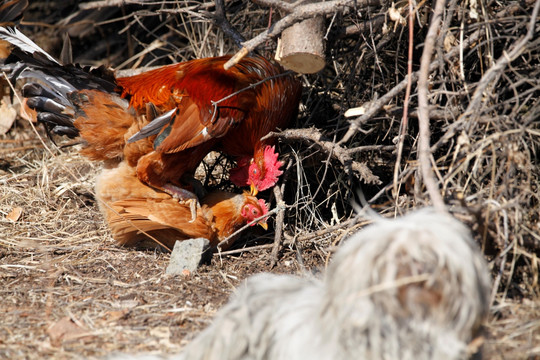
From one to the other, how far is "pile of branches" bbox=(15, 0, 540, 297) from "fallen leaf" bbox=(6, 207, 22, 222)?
6.62 ft

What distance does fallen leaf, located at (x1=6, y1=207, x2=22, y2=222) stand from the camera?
15.5 ft

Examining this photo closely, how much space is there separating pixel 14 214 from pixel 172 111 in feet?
5.84

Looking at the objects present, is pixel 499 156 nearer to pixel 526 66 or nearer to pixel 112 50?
pixel 526 66

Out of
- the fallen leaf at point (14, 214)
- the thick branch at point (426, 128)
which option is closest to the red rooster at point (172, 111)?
the fallen leaf at point (14, 214)

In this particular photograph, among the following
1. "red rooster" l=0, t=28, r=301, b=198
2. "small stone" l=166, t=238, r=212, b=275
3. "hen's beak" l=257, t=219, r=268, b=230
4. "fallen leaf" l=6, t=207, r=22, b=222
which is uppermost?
"red rooster" l=0, t=28, r=301, b=198

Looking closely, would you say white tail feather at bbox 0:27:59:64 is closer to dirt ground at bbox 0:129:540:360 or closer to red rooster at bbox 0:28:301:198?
red rooster at bbox 0:28:301:198

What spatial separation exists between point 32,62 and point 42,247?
5.24 feet

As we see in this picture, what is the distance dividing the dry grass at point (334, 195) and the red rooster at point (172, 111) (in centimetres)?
32

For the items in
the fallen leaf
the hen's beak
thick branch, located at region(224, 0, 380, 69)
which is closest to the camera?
thick branch, located at region(224, 0, 380, 69)

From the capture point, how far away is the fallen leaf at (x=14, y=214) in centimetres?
473

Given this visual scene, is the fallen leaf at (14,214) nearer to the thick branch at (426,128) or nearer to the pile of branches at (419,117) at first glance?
the pile of branches at (419,117)

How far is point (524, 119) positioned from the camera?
3.05 m

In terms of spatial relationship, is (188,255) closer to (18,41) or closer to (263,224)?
(263,224)

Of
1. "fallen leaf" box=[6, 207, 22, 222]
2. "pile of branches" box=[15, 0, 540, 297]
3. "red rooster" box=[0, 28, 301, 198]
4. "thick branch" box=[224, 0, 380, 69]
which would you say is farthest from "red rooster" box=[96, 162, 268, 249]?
"thick branch" box=[224, 0, 380, 69]
